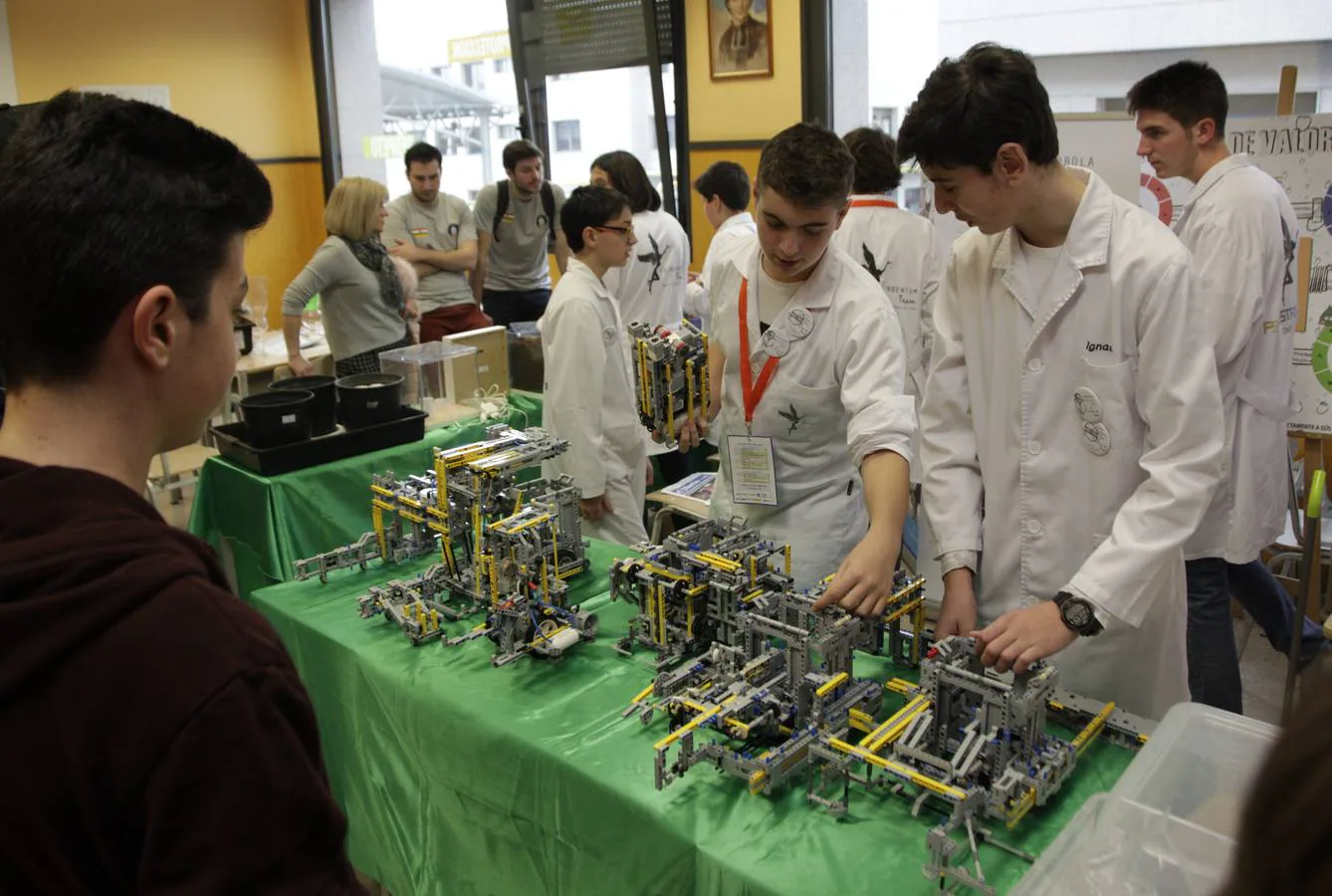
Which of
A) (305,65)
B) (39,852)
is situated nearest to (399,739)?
(39,852)

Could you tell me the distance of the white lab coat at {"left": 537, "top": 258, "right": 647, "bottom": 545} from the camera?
3252 mm

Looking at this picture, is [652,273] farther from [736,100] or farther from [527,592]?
[527,592]

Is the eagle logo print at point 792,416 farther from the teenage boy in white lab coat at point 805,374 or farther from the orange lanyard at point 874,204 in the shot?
the orange lanyard at point 874,204

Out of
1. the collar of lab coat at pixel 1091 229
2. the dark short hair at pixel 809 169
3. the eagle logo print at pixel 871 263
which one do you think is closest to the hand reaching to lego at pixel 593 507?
the dark short hair at pixel 809 169

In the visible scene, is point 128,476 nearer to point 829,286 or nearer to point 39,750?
point 39,750

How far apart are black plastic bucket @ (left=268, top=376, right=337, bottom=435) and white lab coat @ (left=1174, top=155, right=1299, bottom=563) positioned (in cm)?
295

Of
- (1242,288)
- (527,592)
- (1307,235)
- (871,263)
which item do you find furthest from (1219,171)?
(527,592)

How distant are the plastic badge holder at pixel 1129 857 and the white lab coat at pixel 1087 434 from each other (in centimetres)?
44

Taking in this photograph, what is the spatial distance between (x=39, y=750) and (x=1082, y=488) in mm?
1673

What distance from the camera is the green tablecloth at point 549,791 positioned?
1.49 metres

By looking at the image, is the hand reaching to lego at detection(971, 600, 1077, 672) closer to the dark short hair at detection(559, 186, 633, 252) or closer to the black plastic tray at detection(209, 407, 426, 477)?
the dark short hair at detection(559, 186, 633, 252)

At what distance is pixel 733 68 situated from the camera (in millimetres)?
5746

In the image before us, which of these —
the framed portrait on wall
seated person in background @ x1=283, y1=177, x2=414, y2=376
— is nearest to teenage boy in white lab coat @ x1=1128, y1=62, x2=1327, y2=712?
the framed portrait on wall

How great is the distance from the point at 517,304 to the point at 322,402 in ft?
9.26
